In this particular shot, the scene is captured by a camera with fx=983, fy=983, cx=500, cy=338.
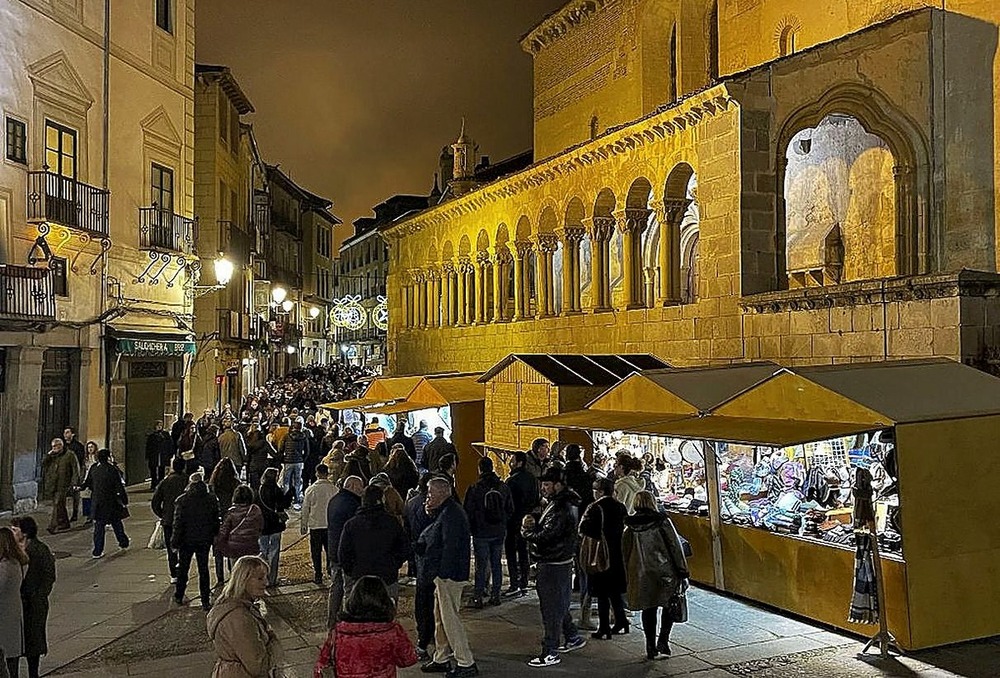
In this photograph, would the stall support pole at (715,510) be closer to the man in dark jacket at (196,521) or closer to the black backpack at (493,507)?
the black backpack at (493,507)

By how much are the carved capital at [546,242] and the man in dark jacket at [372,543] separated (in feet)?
48.2

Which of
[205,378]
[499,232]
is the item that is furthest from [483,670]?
[205,378]

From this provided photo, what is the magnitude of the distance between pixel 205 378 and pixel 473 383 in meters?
15.1

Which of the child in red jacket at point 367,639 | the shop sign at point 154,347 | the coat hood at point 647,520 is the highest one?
the shop sign at point 154,347

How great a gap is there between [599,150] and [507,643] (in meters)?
12.2

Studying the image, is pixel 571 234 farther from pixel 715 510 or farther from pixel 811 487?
pixel 811 487

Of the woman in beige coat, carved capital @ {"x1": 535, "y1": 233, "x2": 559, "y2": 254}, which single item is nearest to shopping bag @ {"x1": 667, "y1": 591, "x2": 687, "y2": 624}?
the woman in beige coat

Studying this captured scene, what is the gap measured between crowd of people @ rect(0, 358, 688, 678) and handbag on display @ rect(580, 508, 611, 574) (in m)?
0.01

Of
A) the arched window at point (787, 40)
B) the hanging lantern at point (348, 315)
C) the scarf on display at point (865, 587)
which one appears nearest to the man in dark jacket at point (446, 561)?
the scarf on display at point (865, 587)

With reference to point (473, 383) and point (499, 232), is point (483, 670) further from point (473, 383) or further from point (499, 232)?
point (499, 232)

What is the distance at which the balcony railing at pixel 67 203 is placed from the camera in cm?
1672

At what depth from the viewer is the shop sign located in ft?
63.2

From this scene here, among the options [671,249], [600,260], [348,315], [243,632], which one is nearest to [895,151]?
[671,249]

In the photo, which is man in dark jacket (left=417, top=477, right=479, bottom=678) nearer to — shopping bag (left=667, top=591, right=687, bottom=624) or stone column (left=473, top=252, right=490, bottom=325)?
shopping bag (left=667, top=591, right=687, bottom=624)
